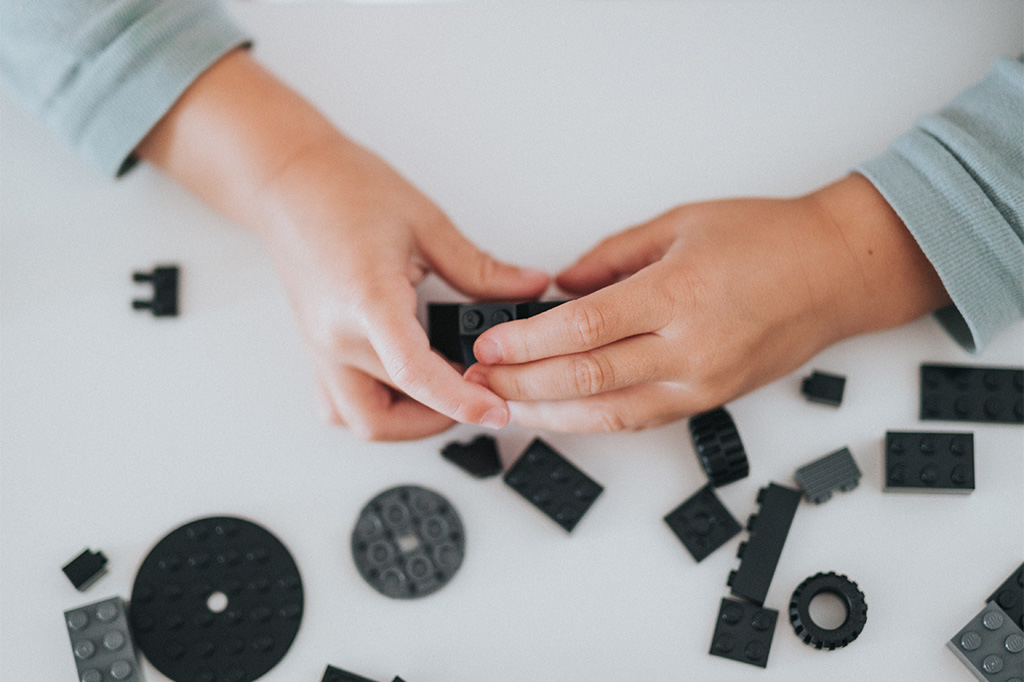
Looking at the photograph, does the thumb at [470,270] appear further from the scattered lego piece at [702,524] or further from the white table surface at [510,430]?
the scattered lego piece at [702,524]

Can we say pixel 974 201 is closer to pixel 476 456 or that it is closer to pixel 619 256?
pixel 619 256

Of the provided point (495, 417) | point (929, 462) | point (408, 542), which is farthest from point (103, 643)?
point (929, 462)

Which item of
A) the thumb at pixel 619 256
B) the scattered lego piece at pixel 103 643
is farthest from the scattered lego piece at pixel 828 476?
the scattered lego piece at pixel 103 643

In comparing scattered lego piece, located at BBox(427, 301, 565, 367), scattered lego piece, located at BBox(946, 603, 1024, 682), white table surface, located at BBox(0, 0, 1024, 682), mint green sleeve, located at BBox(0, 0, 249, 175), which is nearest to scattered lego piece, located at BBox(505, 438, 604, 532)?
white table surface, located at BBox(0, 0, 1024, 682)

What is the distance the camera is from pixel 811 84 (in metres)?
0.82

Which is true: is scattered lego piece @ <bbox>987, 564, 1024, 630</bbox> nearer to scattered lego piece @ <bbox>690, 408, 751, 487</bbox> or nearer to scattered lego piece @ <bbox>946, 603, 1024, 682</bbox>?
scattered lego piece @ <bbox>946, 603, 1024, 682</bbox>

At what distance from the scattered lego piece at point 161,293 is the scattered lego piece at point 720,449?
0.53m

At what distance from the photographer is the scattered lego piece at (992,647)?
0.62 metres

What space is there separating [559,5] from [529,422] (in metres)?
0.49

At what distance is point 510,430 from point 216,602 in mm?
307

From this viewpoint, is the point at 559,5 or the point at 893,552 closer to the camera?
the point at 893,552

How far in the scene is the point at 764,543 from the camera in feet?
2.20

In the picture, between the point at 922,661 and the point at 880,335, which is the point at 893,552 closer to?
the point at 922,661

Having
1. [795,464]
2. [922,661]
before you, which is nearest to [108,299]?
[795,464]
